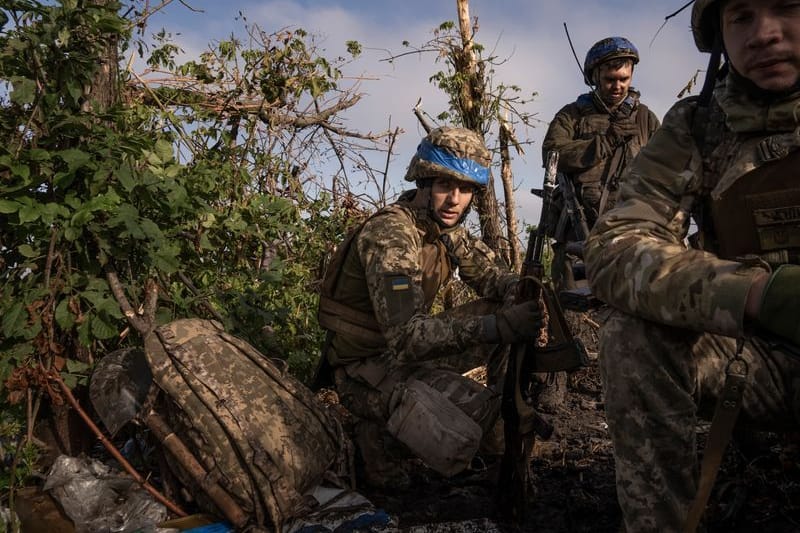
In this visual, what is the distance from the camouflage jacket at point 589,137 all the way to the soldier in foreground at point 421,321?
2326 millimetres

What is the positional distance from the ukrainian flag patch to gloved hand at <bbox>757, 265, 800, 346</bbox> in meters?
1.81

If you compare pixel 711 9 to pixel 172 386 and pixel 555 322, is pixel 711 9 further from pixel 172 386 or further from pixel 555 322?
pixel 172 386

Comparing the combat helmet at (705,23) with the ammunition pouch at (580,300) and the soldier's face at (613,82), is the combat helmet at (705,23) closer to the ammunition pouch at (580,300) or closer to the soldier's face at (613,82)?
the ammunition pouch at (580,300)

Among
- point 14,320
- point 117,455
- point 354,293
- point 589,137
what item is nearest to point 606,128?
point 589,137

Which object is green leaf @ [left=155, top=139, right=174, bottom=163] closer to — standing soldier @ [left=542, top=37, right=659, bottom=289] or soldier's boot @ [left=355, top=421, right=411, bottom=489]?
soldier's boot @ [left=355, top=421, right=411, bottom=489]

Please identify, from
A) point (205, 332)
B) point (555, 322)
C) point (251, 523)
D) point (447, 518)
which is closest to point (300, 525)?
point (251, 523)

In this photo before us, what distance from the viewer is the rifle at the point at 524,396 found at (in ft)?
9.30

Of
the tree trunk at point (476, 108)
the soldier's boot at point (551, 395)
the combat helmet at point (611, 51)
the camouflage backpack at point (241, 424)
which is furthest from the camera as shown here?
the tree trunk at point (476, 108)

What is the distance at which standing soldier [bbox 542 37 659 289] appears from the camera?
5.79m

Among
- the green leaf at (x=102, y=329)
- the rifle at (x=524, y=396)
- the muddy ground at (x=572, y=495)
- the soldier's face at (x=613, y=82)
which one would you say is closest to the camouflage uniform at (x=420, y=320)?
the rifle at (x=524, y=396)

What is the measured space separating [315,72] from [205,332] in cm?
376

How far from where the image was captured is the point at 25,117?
3209 millimetres

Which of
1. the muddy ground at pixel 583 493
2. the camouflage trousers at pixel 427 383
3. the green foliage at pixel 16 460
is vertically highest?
the camouflage trousers at pixel 427 383

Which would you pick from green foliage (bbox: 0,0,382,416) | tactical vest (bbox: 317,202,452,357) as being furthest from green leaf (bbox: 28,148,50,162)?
tactical vest (bbox: 317,202,452,357)
